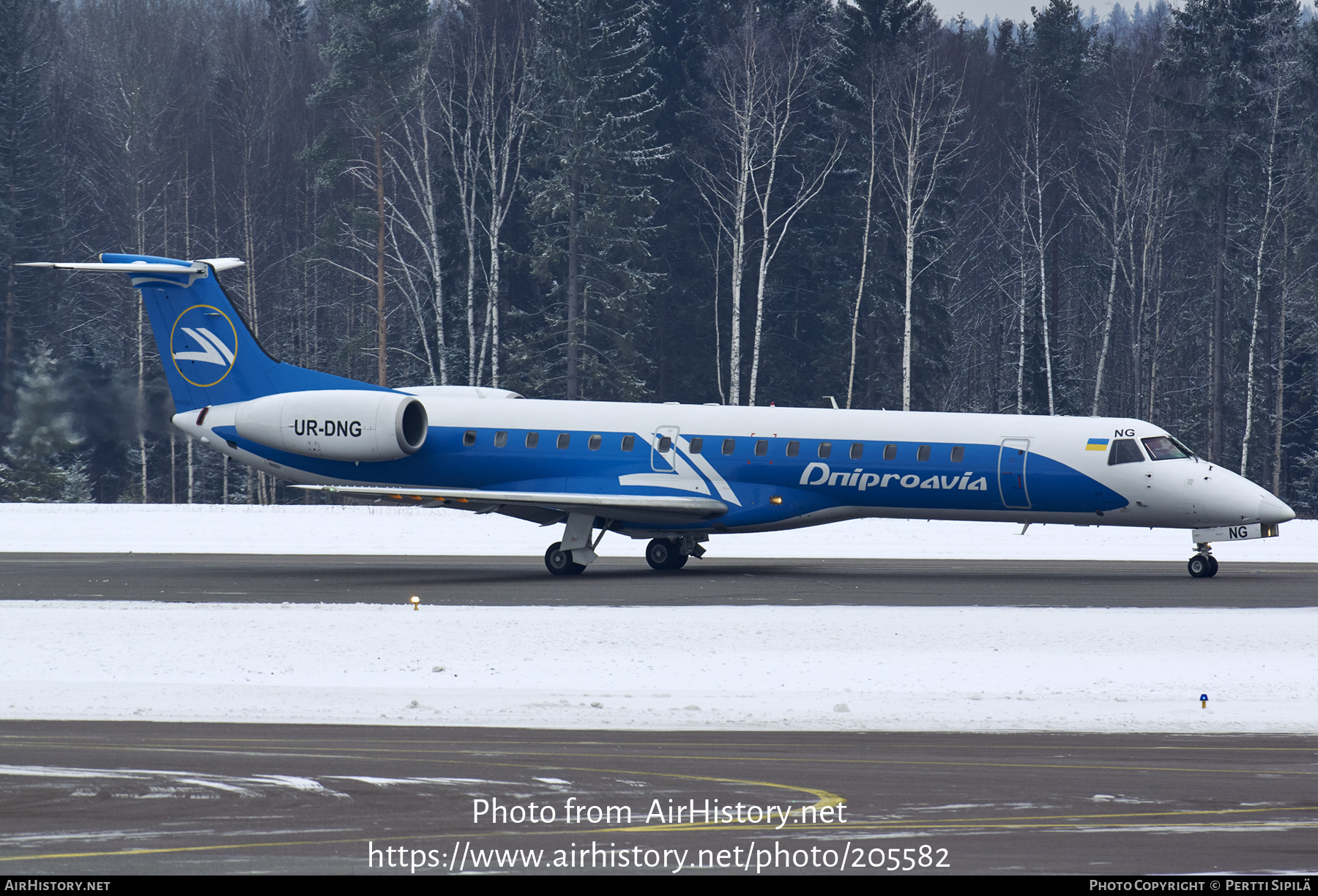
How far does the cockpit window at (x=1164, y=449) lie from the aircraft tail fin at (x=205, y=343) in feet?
48.8

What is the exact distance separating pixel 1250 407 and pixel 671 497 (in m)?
32.2

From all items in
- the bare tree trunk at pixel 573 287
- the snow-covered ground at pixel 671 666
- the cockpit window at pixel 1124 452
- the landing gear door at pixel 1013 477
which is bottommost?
the snow-covered ground at pixel 671 666

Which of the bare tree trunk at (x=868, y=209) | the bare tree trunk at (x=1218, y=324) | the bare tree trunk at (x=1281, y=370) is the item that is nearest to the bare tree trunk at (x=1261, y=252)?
the bare tree trunk at (x=1281, y=370)

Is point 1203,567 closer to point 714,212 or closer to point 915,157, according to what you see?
point 915,157

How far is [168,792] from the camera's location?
33.7 ft

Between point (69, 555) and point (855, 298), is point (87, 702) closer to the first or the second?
point (69, 555)

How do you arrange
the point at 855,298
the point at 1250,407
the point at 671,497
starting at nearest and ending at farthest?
A: 1. the point at 671,497
2. the point at 1250,407
3. the point at 855,298

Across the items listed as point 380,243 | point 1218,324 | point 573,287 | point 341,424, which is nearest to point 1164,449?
point 341,424

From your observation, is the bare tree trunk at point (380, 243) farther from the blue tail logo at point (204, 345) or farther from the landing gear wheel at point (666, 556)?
the landing gear wheel at point (666, 556)

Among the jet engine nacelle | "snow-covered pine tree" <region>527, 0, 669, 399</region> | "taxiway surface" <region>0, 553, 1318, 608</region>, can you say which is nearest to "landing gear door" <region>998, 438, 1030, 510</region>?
"taxiway surface" <region>0, 553, 1318, 608</region>

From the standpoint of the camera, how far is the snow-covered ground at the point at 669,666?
14.3 meters

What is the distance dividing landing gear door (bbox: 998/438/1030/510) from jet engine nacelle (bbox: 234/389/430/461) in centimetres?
1086

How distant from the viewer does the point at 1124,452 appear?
27.5 meters
